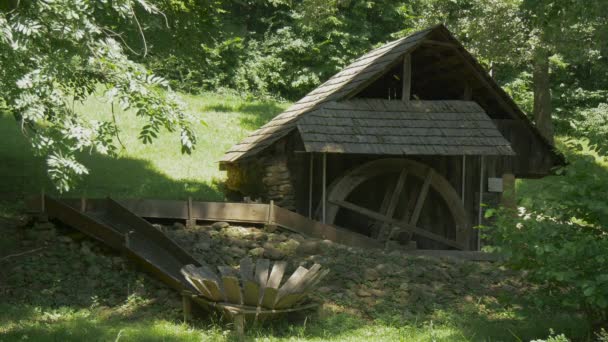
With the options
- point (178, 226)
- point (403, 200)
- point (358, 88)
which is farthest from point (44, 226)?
point (403, 200)

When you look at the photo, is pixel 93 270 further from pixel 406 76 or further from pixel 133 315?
pixel 406 76

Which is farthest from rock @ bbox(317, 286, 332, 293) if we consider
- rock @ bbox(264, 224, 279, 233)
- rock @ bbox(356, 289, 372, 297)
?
rock @ bbox(264, 224, 279, 233)

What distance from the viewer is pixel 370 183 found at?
49.9 feet

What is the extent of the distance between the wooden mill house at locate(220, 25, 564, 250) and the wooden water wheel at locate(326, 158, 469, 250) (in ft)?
0.07

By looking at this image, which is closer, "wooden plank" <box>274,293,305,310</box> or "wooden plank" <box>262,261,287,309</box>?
"wooden plank" <box>262,261,287,309</box>

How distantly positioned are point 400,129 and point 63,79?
24.8ft

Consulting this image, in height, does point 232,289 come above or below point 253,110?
below

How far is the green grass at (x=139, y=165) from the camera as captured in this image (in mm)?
14859

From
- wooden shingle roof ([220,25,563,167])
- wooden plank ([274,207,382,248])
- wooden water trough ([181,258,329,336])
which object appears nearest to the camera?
wooden water trough ([181,258,329,336])

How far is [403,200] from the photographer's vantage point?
50.9ft

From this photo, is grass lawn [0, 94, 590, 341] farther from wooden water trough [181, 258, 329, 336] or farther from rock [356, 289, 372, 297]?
rock [356, 289, 372, 297]

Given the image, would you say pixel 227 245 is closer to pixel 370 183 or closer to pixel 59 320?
pixel 59 320

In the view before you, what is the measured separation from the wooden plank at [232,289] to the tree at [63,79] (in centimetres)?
153

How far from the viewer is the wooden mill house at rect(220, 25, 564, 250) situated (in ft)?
42.4
